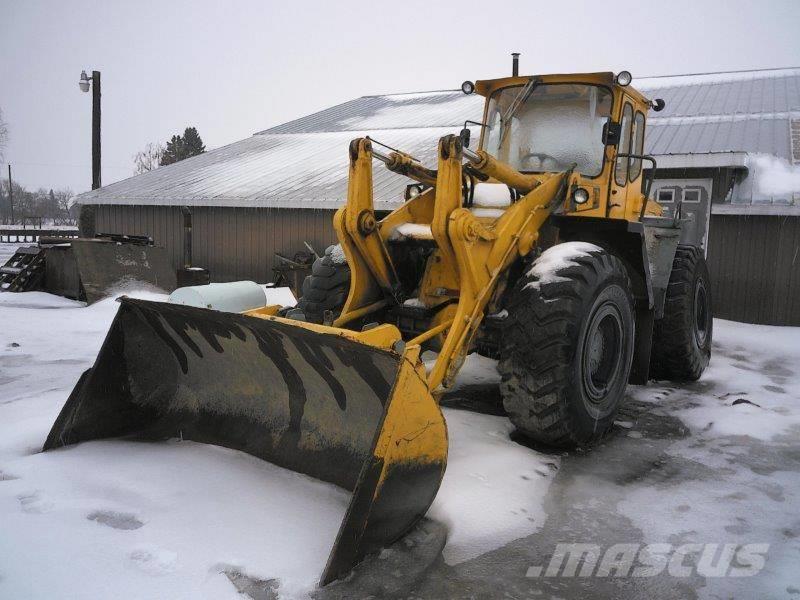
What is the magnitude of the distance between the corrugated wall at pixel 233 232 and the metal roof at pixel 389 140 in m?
0.53

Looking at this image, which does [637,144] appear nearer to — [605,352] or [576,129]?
[576,129]

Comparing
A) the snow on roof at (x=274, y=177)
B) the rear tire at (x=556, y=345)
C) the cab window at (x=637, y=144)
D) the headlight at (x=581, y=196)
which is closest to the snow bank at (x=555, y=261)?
the rear tire at (x=556, y=345)

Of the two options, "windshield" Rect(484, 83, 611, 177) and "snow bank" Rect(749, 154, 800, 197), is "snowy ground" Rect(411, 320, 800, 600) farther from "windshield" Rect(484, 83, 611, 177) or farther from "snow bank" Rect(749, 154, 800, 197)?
"snow bank" Rect(749, 154, 800, 197)

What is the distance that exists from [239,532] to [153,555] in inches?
16.0

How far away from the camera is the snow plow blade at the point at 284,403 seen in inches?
113

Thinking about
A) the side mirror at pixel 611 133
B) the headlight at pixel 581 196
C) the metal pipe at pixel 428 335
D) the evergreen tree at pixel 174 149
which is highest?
the evergreen tree at pixel 174 149

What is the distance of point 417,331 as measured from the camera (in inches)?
183

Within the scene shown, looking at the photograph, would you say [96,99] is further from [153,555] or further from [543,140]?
[153,555]

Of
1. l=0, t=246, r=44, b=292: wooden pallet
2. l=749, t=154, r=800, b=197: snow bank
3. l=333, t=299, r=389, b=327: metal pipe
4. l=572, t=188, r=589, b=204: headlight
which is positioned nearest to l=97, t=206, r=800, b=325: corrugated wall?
l=749, t=154, r=800, b=197: snow bank

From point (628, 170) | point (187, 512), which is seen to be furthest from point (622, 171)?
point (187, 512)

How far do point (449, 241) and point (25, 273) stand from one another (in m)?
10.6

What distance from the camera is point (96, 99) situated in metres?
18.0

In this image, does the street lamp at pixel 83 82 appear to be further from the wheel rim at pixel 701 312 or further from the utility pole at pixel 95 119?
the wheel rim at pixel 701 312

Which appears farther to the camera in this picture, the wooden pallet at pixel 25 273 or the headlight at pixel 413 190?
the wooden pallet at pixel 25 273
